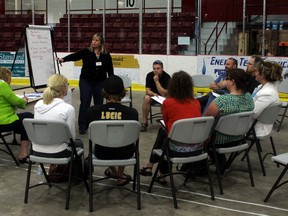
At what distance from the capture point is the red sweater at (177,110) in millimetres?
3422

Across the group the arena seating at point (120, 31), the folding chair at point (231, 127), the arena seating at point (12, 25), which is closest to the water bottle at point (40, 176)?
the folding chair at point (231, 127)

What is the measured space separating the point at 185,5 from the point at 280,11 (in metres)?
3.00

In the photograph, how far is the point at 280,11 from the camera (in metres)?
11.8

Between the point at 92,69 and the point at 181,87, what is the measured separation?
2.41 metres

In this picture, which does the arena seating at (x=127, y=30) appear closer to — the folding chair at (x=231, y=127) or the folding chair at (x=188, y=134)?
the folding chair at (x=231, y=127)

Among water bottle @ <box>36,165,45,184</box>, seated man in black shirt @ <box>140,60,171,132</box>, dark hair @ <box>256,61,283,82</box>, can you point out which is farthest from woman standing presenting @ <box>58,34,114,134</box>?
dark hair @ <box>256,61,283,82</box>

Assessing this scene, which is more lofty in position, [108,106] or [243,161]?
[108,106]

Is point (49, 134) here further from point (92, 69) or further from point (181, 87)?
point (92, 69)

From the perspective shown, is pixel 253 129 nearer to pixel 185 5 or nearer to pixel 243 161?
pixel 243 161

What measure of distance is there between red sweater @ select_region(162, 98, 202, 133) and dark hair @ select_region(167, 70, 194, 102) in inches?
1.6

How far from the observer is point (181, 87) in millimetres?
3428

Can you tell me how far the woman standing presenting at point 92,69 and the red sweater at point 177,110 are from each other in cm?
225

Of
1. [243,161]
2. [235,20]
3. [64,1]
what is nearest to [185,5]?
[235,20]

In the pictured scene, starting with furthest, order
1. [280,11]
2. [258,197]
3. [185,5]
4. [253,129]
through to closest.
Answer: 1. [185,5]
2. [280,11]
3. [253,129]
4. [258,197]
